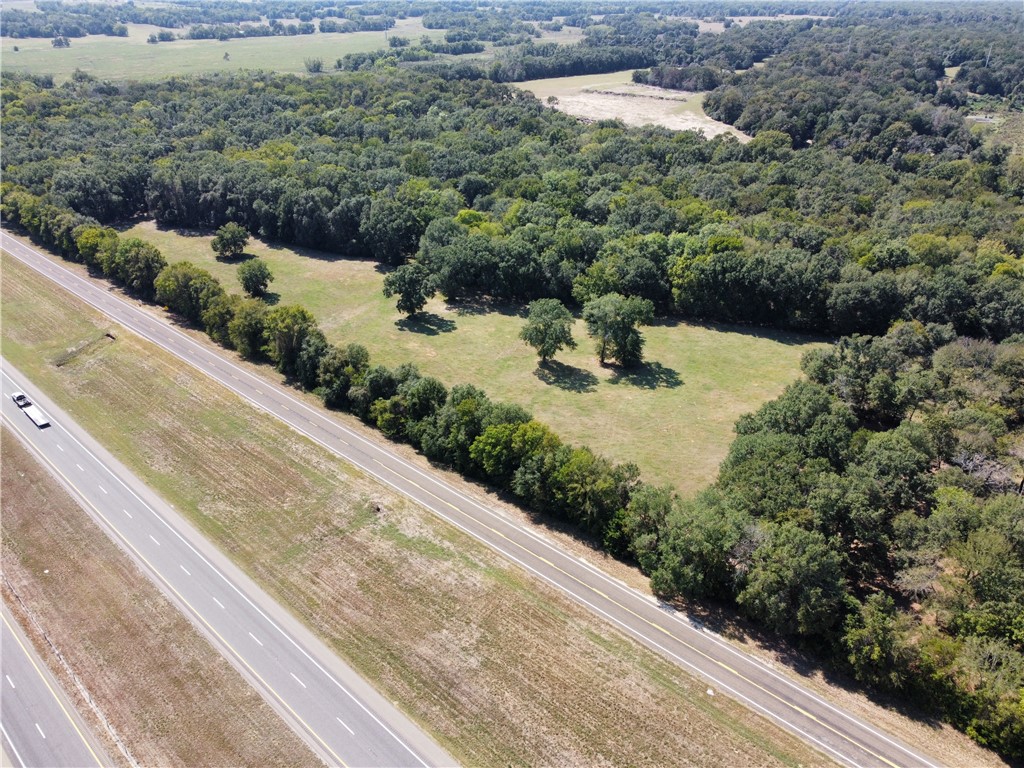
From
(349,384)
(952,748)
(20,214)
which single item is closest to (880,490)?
(952,748)

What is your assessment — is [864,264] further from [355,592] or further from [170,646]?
[170,646]

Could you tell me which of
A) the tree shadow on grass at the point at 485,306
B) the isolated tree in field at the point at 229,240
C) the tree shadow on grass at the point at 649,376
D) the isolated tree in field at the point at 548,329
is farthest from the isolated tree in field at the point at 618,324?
the isolated tree in field at the point at 229,240

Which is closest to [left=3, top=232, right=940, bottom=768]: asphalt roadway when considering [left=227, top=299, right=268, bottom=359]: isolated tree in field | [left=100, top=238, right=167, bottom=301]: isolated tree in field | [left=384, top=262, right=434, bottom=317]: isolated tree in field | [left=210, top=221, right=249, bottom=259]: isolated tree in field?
[left=227, top=299, right=268, bottom=359]: isolated tree in field

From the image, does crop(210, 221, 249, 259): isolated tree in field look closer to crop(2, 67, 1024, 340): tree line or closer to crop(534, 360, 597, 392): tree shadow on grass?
crop(2, 67, 1024, 340): tree line

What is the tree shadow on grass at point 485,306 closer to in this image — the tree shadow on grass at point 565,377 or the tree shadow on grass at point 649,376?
the tree shadow on grass at point 565,377

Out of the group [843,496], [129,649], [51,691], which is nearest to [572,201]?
[843,496]

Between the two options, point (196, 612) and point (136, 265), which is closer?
point (196, 612)

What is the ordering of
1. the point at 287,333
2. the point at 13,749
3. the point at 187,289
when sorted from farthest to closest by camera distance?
the point at 187,289 < the point at 287,333 < the point at 13,749

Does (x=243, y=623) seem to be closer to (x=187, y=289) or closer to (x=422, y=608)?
Result: (x=422, y=608)

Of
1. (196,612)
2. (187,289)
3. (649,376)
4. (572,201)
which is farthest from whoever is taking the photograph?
(572,201)
